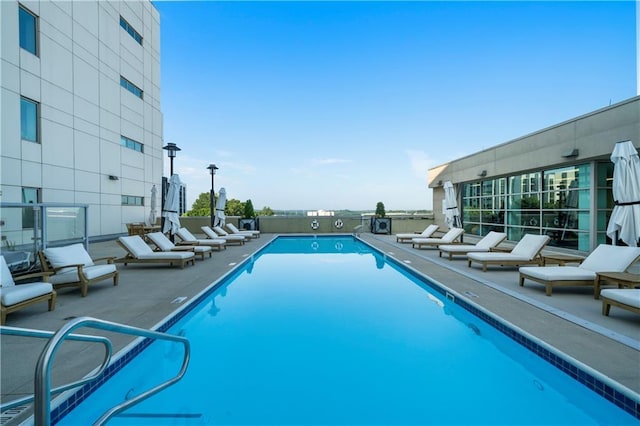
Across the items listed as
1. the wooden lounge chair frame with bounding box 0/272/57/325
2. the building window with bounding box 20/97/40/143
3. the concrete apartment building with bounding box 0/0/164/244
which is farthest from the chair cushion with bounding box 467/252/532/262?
the building window with bounding box 20/97/40/143

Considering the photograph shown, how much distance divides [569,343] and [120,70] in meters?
18.1

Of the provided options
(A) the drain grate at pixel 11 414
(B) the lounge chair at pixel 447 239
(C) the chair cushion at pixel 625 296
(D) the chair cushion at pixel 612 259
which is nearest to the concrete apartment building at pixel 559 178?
(B) the lounge chair at pixel 447 239

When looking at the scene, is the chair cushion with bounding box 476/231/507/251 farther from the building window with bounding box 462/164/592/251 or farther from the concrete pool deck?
the building window with bounding box 462/164/592/251

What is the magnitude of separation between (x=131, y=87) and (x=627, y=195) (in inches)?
739

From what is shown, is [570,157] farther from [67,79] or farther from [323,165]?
[323,165]

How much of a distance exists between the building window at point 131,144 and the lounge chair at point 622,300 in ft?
56.8

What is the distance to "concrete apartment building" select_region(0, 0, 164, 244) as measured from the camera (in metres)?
9.40

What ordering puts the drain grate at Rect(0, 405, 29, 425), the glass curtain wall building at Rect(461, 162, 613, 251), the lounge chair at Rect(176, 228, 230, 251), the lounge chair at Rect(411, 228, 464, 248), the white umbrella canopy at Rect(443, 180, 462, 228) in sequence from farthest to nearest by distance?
1. the white umbrella canopy at Rect(443, 180, 462, 228)
2. the lounge chair at Rect(411, 228, 464, 248)
3. the lounge chair at Rect(176, 228, 230, 251)
4. the glass curtain wall building at Rect(461, 162, 613, 251)
5. the drain grate at Rect(0, 405, 29, 425)

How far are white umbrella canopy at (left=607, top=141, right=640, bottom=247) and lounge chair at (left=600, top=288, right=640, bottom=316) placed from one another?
2158 mm

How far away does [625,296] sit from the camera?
3.67 meters

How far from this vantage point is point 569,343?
3139mm

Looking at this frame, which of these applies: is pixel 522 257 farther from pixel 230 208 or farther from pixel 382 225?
pixel 230 208

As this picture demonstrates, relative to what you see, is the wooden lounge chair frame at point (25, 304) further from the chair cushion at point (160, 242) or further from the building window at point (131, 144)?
the building window at point (131, 144)

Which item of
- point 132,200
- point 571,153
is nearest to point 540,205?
point 571,153
